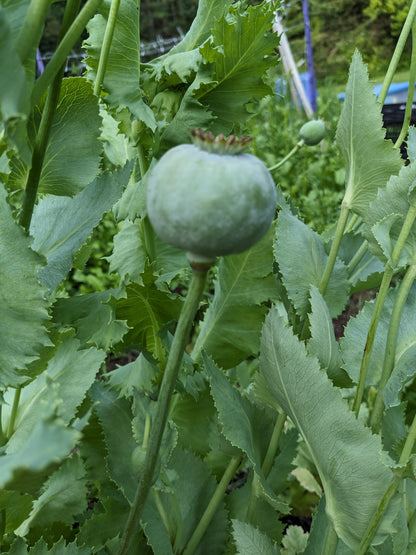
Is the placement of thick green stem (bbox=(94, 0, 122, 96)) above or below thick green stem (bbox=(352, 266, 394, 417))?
above

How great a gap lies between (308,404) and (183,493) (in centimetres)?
26

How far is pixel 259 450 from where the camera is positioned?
0.76 m

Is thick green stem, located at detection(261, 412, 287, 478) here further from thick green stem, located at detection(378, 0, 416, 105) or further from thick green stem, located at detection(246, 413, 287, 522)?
thick green stem, located at detection(378, 0, 416, 105)

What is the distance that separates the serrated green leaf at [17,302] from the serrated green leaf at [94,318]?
10 cm

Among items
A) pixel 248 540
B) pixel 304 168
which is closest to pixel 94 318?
pixel 248 540

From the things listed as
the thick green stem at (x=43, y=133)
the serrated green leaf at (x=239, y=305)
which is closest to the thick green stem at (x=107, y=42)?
the thick green stem at (x=43, y=133)

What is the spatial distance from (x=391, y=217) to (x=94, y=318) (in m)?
0.33

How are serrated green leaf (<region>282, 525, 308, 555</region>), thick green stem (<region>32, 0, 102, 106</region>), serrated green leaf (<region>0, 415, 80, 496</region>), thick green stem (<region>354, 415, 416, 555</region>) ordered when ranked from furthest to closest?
serrated green leaf (<region>282, 525, 308, 555</region>) < thick green stem (<region>354, 415, 416, 555</region>) < thick green stem (<region>32, 0, 102, 106</region>) < serrated green leaf (<region>0, 415, 80, 496</region>)

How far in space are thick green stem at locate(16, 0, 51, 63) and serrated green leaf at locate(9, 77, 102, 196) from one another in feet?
0.75

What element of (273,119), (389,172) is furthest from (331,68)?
(389,172)

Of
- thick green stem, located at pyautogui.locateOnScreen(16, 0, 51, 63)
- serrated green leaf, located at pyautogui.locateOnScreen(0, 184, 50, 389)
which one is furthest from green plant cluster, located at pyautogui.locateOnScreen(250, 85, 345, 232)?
thick green stem, located at pyautogui.locateOnScreen(16, 0, 51, 63)

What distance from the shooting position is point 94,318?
25.9 inches

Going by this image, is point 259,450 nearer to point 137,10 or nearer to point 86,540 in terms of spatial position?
point 86,540

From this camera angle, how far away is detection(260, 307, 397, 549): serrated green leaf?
23.5 inches
